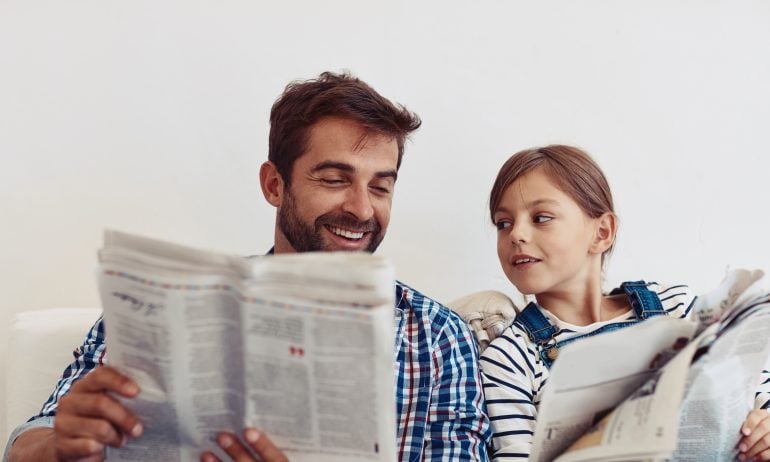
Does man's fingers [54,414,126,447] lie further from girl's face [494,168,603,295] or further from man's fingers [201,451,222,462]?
girl's face [494,168,603,295]

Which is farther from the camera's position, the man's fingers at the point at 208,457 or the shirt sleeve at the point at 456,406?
the shirt sleeve at the point at 456,406

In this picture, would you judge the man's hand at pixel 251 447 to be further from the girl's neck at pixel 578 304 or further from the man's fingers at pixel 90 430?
the girl's neck at pixel 578 304

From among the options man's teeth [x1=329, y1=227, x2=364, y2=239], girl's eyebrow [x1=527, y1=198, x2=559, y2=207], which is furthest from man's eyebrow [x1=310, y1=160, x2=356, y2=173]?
girl's eyebrow [x1=527, y1=198, x2=559, y2=207]

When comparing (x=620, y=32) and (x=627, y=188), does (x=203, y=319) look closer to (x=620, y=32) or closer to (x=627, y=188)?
(x=627, y=188)

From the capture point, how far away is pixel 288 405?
2.65ft

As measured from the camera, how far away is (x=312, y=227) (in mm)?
1364

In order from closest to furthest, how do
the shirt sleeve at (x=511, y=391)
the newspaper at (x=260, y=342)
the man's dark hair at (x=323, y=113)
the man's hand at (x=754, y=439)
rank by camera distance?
the newspaper at (x=260, y=342), the man's hand at (x=754, y=439), the shirt sleeve at (x=511, y=391), the man's dark hair at (x=323, y=113)

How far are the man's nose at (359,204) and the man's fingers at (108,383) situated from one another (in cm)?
59

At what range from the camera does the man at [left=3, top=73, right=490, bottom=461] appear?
123cm

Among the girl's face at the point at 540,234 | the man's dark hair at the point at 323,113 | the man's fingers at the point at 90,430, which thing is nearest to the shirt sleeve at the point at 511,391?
the girl's face at the point at 540,234

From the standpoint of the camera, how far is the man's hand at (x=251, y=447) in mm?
821

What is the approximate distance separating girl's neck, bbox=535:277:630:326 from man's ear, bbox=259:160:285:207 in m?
0.58

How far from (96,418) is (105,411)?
0.02 meters

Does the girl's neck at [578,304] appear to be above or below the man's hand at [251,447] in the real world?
above
